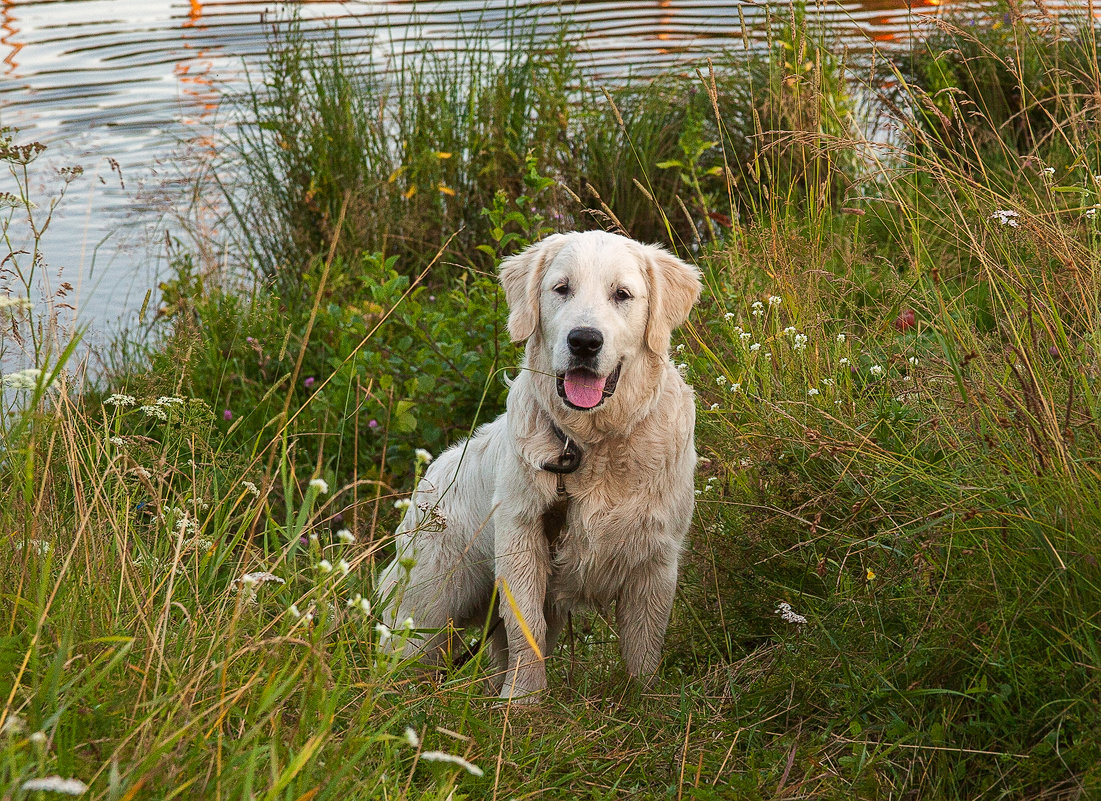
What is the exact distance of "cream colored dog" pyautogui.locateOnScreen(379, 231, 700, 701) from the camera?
134 inches

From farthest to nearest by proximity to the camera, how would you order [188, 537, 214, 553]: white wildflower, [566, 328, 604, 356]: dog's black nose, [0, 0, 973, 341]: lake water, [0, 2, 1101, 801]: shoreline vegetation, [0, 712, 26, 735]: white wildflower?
[0, 0, 973, 341]: lake water < [566, 328, 604, 356]: dog's black nose < [188, 537, 214, 553]: white wildflower < [0, 2, 1101, 801]: shoreline vegetation < [0, 712, 26, 735]: white wildflower

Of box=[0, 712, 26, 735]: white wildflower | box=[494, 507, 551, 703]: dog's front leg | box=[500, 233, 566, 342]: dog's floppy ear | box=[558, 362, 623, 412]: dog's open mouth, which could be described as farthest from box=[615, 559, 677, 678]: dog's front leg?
box=[0, 712, 26, 735]: white wildflower

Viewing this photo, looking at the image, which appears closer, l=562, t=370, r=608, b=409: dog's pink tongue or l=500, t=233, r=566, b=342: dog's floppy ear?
l=562, t=370, r=608, b=409: dog's pink tongue

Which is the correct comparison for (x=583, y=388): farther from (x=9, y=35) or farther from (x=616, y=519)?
(x=9, y=35)

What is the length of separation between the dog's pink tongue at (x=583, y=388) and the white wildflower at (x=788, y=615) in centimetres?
82

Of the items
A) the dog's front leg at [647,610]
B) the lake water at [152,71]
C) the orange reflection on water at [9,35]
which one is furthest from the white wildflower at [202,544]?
the orange reflection on water at [9,35]

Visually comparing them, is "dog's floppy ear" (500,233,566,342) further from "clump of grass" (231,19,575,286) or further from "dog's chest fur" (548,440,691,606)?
"clump of grass" (231,19,575,286)

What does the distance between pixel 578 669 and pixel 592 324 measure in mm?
1347

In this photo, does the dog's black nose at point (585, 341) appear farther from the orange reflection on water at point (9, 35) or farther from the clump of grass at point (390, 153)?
the orange reflection on water at point (9, 35)

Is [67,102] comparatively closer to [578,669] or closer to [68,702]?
[578,669]

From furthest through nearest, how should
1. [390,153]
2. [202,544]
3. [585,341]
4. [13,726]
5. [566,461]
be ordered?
[390,153] < [566,461] < [585,341] < [202,544] < [13,726]

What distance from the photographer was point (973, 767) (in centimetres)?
242

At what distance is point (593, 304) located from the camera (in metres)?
3.40

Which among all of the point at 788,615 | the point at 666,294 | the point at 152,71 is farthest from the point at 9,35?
the point at 788,615
